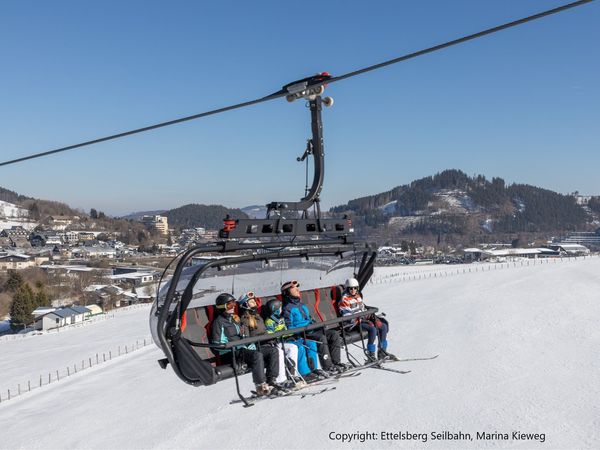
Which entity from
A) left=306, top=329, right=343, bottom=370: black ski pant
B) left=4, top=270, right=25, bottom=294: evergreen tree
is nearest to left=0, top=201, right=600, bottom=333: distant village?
left=4, top=270, right=25, bottom=294: evergreen tree

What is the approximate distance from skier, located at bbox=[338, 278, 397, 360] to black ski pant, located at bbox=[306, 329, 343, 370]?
499 millimetres

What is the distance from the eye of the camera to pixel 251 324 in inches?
335

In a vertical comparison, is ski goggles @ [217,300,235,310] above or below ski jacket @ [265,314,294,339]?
above

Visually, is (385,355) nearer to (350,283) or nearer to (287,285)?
(350,283)

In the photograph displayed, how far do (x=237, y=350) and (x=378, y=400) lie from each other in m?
22.8

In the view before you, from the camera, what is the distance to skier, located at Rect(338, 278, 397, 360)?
942 centimetres

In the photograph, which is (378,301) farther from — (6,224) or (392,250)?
(6,224)

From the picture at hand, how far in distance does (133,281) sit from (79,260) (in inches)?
1699

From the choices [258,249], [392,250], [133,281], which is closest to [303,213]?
[258,249]

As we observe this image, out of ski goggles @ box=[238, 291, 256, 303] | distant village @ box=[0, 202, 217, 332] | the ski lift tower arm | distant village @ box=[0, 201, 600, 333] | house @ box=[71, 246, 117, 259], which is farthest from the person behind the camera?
house @ box=[71, 246, 117, 259]

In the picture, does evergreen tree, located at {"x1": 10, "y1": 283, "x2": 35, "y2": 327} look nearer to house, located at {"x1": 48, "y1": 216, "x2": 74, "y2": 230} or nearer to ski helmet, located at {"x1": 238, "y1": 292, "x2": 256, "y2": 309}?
ski helmet, located at {"x1": 238, "y1": 292, "x2": 256, "y2": 309}

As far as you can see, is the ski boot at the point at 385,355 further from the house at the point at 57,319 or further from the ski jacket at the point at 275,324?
the house at the point at 57,319

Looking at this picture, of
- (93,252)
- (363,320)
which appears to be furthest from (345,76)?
(93,252)

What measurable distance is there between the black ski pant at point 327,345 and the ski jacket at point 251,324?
2.58ft
